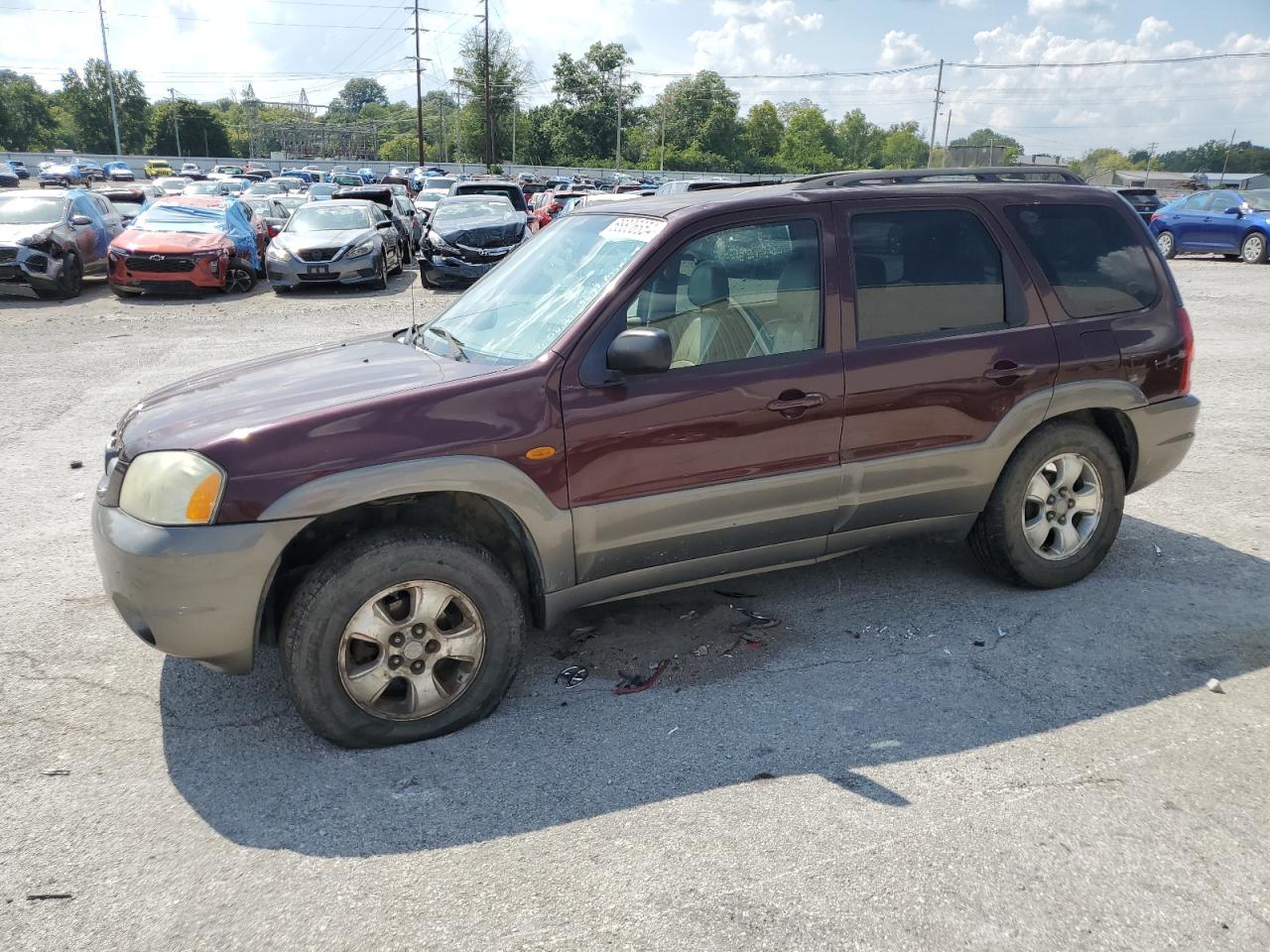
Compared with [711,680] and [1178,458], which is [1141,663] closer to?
[1178,458]

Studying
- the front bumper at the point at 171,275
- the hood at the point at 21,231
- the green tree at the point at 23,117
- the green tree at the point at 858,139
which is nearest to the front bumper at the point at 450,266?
the front bumper at the point at 171,275

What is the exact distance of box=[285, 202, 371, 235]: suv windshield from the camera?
16828 millimetres

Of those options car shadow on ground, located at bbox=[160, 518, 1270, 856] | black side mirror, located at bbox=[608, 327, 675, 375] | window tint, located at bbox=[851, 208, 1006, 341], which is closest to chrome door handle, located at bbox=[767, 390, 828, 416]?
window tint, located at bbox=[851, 208, 1006, 341]

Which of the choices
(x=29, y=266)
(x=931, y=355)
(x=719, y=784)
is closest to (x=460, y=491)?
(x=719, y=784)

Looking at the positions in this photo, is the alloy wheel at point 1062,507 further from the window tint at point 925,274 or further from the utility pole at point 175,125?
the utility pole at point 175,125

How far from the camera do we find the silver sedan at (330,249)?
1589 cm

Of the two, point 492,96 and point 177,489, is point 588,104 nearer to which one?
point 492,96

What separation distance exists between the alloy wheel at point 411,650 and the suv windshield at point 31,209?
1518 cm

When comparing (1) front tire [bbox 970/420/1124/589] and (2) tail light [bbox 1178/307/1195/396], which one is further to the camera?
(2) tail light [bbox 1178/307/1195/396]

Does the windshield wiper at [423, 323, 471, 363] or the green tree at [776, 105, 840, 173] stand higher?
the green tree at [776, 105, 840, 173]

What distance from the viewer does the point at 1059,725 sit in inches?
135

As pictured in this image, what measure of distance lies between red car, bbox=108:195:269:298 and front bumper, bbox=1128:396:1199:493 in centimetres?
1479

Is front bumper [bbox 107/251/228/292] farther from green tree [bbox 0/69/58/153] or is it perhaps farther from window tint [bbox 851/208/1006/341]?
green tree [bbox 0/69/58/153]

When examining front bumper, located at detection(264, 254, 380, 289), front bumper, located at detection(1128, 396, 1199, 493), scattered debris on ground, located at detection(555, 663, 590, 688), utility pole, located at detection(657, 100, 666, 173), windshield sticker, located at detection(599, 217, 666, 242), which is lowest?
scattered debris on ground, located at detection(555, 663, 590, 688)
